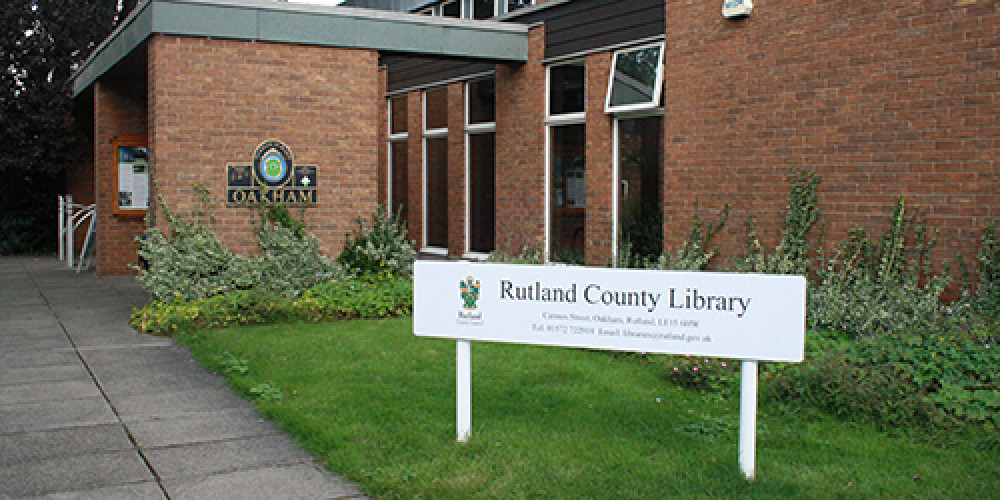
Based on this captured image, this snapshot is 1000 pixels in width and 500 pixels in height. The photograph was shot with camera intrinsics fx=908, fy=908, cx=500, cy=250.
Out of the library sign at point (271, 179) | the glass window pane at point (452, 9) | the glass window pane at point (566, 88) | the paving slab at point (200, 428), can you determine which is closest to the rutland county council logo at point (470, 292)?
the paving slab at point (200, 428)

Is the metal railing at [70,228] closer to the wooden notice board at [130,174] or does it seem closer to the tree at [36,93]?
the tree at [36,93]

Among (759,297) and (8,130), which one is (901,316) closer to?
(759,297)

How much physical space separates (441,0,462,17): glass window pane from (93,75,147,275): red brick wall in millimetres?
6237

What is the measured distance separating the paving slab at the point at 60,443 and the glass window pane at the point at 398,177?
12.6 meters

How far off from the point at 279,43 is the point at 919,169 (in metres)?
7.55

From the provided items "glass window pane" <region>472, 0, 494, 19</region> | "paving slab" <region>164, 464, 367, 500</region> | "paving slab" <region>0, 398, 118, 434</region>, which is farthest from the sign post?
"glass window pane" <region>472, 0, 494, 19</region>

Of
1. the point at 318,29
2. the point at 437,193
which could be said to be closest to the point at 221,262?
the point at 318,29

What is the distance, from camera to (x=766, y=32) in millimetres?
9469

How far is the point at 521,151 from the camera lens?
14.0 m

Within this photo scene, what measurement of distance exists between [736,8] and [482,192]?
6.67 meters

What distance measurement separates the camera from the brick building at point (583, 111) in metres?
8.05

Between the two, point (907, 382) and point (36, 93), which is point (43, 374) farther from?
point (36, 93)

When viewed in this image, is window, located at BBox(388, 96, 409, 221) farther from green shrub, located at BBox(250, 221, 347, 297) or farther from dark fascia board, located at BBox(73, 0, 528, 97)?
green shrub, located at BBox(250, 221, 347, 297)

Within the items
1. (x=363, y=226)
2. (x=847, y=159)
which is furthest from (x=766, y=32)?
(x=363, y=226)
